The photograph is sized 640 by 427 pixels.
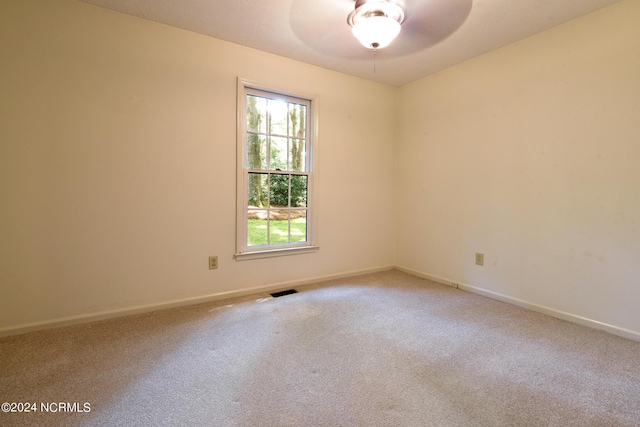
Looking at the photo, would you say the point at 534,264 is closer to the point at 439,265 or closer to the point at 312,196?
the point at 439,265

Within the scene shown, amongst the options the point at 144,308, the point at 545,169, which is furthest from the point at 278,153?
the point at 545,169

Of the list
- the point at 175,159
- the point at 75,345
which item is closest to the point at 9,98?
the point at 175,159

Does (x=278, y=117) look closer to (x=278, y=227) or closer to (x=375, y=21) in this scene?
(x=278, y=227)

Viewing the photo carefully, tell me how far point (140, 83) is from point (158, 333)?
6.30 ft

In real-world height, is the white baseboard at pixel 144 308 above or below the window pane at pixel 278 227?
below

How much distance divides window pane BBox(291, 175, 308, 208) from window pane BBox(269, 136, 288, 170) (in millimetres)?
176

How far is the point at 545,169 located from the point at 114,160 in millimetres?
3475

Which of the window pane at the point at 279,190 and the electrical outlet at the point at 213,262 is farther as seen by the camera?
the window pane at the point at 279,190

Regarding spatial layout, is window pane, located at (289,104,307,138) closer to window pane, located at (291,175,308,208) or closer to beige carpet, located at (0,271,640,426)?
window pane, located at (291,175,308,208)

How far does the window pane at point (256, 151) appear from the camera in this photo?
9.30 ft

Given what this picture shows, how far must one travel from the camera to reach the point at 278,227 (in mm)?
3027

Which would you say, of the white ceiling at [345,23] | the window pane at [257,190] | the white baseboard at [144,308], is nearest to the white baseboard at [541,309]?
the white baseboard at [144,308]

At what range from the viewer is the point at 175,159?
245 centimetres

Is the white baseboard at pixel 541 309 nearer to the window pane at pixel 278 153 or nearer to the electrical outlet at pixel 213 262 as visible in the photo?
the window pane at pixel 278 153
